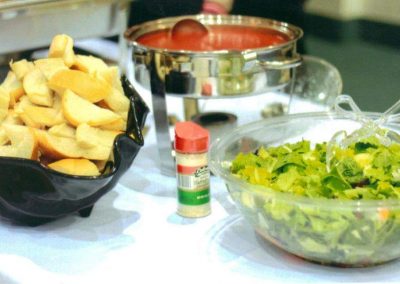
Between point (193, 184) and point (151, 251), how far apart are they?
113mm

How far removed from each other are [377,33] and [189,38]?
1562 millimetres

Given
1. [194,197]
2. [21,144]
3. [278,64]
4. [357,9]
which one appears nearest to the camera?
[21,144]

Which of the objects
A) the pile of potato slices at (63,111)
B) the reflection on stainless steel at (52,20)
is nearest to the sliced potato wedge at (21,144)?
the pile of potato slices at (63,111)

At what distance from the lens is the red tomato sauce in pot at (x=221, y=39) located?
3.75 feet

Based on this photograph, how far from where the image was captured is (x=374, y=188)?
816mm

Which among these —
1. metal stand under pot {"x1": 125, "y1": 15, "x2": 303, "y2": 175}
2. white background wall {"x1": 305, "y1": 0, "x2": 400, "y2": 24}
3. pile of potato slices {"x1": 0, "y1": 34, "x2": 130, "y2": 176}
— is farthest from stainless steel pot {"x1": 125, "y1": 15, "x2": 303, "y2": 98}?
white background wall {"x1": 305, "y1": 0, "x2": 400, "y2": 24}

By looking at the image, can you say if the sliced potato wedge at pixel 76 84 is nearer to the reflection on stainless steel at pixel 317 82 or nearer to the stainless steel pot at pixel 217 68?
the stainless steel pot at pixel 217 68

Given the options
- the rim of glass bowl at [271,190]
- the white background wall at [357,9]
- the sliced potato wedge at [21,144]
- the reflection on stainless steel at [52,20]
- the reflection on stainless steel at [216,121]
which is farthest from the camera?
the white background wall at [357,9]

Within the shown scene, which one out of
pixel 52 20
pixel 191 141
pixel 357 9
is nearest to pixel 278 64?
pixel 191 141

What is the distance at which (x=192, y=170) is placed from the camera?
38.1 inches

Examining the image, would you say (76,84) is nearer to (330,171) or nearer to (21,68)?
(21,68)

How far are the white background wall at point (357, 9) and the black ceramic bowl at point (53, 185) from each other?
3.54 ft

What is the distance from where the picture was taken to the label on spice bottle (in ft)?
3.18

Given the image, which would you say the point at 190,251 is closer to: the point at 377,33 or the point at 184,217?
the point at 184,217
